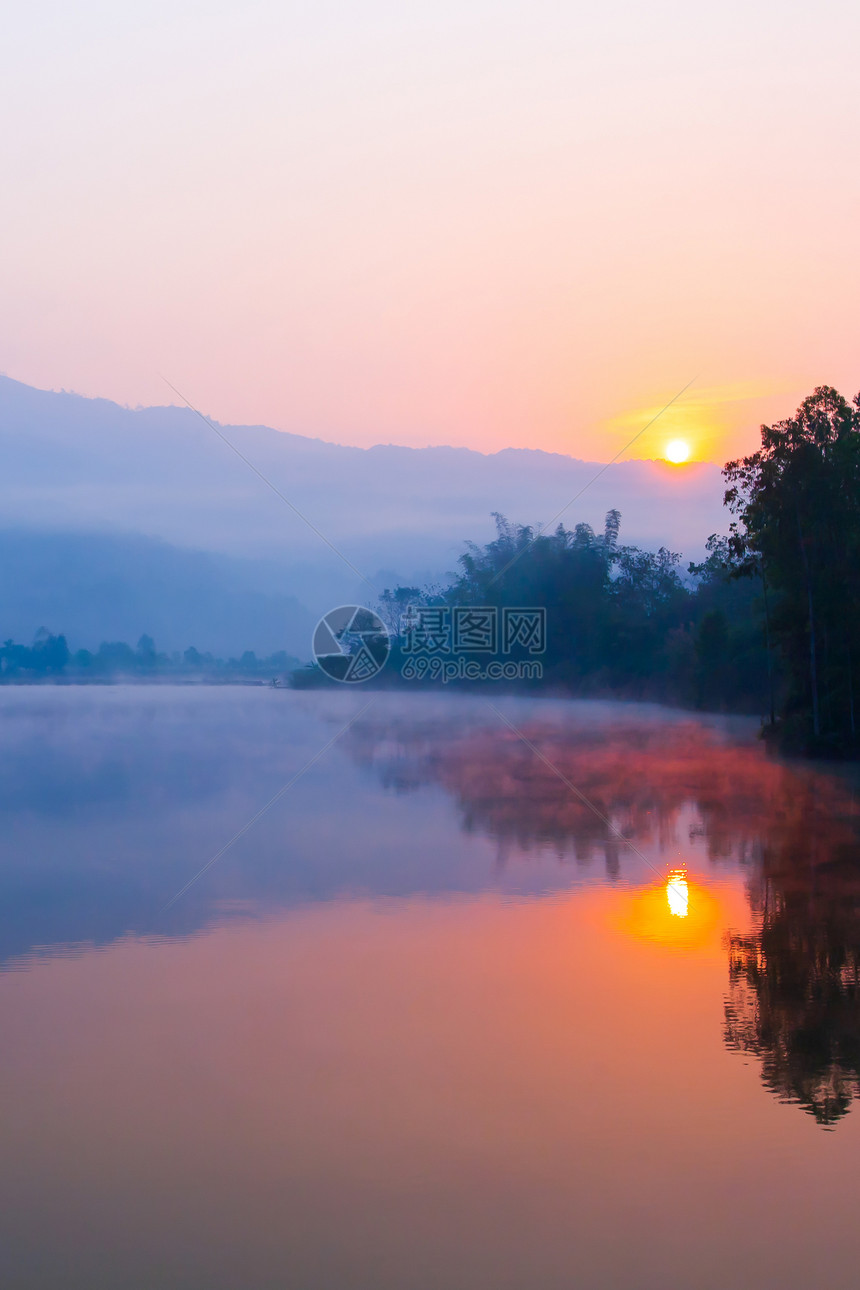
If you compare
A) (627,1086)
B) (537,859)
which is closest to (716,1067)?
(627,1086)

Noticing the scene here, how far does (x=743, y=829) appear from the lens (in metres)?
14.0

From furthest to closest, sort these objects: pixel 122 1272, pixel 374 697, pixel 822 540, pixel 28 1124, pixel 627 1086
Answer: pixel 374 697, pixel 822 540, pixel 627 1086, pixel 28 1124, pixel 122 1272

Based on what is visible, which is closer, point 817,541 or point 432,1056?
point 432,1056

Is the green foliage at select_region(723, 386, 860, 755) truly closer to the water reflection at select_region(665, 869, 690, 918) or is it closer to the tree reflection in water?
the tree reflection in water

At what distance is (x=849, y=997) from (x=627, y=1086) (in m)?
1.94

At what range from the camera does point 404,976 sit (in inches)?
297

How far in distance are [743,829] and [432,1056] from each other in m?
8.61

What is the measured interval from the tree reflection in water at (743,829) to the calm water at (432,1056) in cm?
4

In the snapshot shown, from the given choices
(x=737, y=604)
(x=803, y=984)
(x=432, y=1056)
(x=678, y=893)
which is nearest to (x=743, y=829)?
(x=678, y=893)

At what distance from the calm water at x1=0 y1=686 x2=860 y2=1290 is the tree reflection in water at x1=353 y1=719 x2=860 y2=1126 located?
0.04 meters

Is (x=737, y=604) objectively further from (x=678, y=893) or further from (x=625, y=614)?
(x=678, y=893)

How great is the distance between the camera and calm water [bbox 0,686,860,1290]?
420 cm

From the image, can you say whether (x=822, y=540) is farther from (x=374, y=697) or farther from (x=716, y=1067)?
(x=374, y=697)

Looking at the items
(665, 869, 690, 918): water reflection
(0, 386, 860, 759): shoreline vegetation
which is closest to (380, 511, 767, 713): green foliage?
(0, 386, 860, 759): shoreline vegetation
